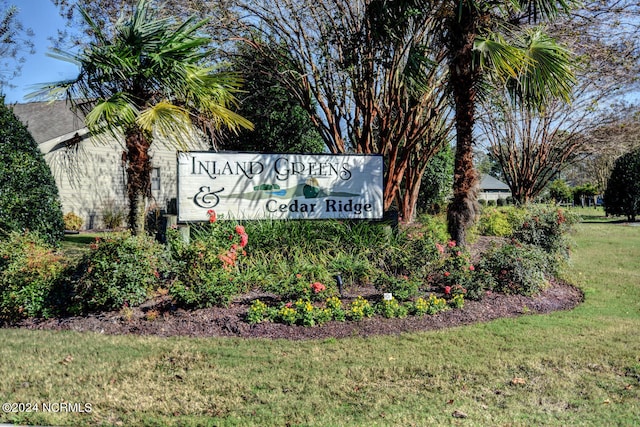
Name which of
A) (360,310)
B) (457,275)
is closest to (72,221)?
(360,310)

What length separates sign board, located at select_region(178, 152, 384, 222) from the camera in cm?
903

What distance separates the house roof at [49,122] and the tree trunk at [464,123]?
45.5ft

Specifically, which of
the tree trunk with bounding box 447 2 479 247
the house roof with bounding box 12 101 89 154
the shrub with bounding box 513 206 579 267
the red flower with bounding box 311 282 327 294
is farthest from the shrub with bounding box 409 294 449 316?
the house roof with bounding box 12 101 89 154

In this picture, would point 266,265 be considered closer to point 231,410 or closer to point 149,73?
point 149,73

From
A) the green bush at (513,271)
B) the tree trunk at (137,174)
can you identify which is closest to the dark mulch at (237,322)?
the green bush at (513,271)

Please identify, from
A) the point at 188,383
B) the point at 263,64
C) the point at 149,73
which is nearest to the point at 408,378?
the point at 188,383

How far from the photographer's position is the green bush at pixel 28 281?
6637mm

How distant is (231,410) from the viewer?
156 inches

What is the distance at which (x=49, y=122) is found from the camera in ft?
64.0

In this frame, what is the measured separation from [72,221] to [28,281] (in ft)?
40.5

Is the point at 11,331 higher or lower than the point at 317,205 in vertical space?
lower

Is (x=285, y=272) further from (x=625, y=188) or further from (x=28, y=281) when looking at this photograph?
(x=625, y=188)

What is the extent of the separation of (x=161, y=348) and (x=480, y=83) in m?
7.22

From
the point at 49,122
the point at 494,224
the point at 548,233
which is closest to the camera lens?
the point at 548,233
